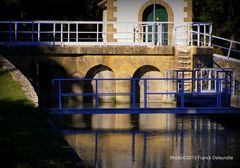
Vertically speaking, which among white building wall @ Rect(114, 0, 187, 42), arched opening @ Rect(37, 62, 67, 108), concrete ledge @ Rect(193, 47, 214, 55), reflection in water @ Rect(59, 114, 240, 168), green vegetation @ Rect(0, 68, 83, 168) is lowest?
reflection in water @ Rect(59, 114, 240, 168)

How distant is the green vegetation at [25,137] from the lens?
13.0 m

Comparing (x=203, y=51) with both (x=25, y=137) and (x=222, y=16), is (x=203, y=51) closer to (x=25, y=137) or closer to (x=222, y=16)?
(x=222, y=16)

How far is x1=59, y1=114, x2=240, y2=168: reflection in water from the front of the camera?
1483 centimetres

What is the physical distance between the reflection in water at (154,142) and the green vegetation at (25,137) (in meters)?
0.72

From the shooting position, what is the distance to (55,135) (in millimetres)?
16688

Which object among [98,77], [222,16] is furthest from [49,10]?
[222,16]

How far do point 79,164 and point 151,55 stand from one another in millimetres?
18182

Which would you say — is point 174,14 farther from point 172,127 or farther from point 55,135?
point 55,135

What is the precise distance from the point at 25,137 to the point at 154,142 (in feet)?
11.7

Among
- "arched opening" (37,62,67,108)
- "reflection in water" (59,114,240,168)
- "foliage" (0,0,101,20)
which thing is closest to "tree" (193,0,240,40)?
"foliage" (0,0,101,20)

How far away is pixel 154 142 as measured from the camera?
1770cm

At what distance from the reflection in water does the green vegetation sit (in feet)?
2.35

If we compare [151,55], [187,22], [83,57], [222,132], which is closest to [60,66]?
[83,57]

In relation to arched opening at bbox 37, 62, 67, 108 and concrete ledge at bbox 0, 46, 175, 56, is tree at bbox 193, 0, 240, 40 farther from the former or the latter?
arched opening at bbox 37, 62, 67, 108
